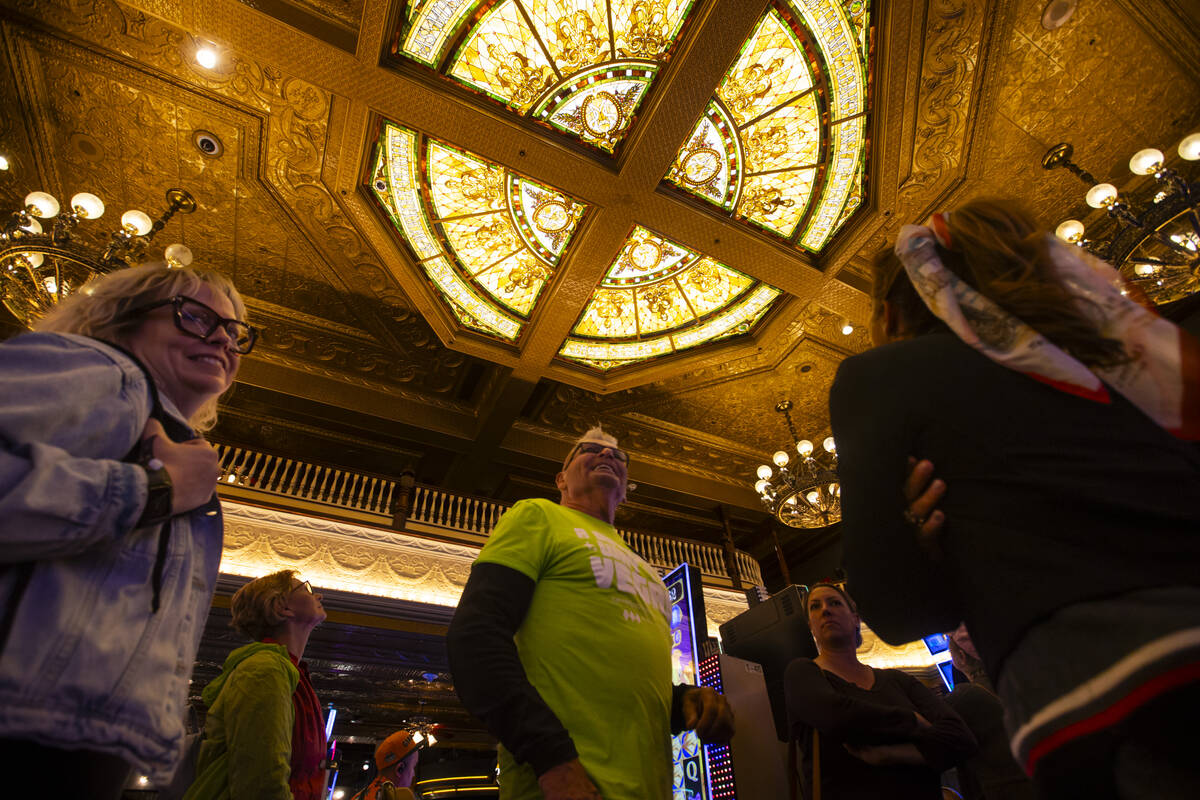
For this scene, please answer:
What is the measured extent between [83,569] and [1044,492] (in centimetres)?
124

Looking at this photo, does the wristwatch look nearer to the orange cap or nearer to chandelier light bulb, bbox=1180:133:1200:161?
the orange cap

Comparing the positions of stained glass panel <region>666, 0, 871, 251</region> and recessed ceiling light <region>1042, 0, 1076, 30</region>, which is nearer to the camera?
recessed ceiling light <region>1042, 0, 1076, 30</region>

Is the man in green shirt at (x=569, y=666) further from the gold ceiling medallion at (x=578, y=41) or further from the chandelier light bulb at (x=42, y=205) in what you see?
the chandelier light bulb at (x=42, y=205)

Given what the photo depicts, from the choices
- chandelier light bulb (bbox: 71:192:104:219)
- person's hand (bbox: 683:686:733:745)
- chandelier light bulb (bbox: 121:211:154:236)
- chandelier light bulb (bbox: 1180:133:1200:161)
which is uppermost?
chandelier light bulb (bbox: 71:192:104:219)

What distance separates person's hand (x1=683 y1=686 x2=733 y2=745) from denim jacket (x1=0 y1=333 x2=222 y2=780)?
106cm

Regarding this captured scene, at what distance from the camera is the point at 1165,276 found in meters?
4.04

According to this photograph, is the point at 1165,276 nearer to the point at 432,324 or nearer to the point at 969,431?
the point at 969,431

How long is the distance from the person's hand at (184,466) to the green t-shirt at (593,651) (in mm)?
588

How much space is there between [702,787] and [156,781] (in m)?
2.18

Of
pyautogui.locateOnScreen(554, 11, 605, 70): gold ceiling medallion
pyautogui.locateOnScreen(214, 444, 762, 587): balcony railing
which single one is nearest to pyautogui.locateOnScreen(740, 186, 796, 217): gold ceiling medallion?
pyautogui.locateOnScreen(554, 11, 605, 70): gold ceiling medallion

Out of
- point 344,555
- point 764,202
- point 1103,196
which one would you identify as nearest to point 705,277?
point 764,202

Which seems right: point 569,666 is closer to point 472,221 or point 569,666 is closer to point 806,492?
point 472,221

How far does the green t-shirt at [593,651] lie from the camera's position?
1121mm

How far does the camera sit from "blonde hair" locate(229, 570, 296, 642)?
2211 mm
